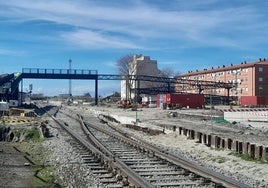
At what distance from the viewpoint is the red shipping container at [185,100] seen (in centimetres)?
7438

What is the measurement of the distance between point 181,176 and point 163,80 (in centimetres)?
10323

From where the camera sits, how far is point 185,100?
7556cm

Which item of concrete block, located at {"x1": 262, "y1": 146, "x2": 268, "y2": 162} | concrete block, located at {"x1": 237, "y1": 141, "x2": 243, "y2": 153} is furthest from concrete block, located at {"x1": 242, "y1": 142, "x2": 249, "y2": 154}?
concrete block, located at {"x1": 262, "y1": 146, "x2": 268, "y2": 162}

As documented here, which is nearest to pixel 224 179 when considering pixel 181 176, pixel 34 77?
pixel 181 176

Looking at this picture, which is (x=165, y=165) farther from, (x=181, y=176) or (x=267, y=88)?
(x=267, y=88)

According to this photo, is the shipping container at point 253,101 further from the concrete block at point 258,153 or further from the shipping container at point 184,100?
the concrete block at point 258,153

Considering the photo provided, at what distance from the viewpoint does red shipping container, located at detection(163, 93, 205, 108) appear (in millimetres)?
74375

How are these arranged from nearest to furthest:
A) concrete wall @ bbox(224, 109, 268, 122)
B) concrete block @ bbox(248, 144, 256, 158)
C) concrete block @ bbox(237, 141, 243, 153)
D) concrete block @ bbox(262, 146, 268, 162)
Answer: concrete block @ bbox(262, 146, 268, 162), concrete block @ bbox(248, 144, 256, 158), concrete block @ bbox(237, 141, 243, 153), concrete wall @ bbox(224, 109, 268, 122)

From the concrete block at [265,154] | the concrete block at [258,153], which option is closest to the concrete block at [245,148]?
the concrete block at [258,153]

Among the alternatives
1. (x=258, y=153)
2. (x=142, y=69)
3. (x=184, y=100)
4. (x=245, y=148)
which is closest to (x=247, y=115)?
(x=245, y=148)

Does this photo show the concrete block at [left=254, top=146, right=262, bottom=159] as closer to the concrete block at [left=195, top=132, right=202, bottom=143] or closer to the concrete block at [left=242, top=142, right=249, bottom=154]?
the concrete block at [left=242, top=142, right=249, bottom=154]

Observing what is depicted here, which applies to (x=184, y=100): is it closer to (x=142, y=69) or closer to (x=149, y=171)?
(x=149, y=171)

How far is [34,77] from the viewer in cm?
10106

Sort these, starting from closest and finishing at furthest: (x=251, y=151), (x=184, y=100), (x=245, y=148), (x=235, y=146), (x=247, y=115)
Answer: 1. (x=251, y=151)
2. (x=245, y=148)
3. (x=235, y=146)
4. (x=247, y=115)
5. (x=184, y=100)
